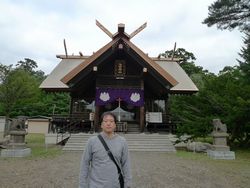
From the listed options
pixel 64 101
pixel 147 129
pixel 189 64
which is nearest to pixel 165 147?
pixel 147 129

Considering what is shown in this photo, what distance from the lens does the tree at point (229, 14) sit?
13.4 metres

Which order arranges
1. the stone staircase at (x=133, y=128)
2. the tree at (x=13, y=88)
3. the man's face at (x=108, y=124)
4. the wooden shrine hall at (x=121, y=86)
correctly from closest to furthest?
1. the man's face at (x=108, y=124)
2. the wooden shrine hall at (x=121, y=86)
3. the stone staircase at (x=133, y=128)
4. the tree at (x=13, y=88)

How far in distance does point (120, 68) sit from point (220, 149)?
8471mm

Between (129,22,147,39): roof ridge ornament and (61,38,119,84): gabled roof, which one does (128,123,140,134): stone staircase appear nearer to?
(61,38,119,84): gabled roof

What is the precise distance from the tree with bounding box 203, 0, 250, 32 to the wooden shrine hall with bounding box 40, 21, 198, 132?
3722 mm

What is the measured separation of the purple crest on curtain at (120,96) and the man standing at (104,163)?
1301 cm

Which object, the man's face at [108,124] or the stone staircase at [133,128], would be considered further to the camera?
the stone staircase at [133,128]

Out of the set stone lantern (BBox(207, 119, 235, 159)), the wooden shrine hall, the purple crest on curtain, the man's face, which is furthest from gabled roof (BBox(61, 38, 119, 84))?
the man's face

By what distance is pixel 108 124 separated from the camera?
9.61 feet

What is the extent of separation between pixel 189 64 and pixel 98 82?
1053 inches

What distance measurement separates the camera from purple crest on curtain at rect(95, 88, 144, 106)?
15.9 meters

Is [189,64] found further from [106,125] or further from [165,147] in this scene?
[106,125]

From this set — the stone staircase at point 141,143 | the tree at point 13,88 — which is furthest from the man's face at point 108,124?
the tree at point 13,88

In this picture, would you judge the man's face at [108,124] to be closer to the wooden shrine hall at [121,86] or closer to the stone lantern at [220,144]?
the stone lantern at [220,144]
